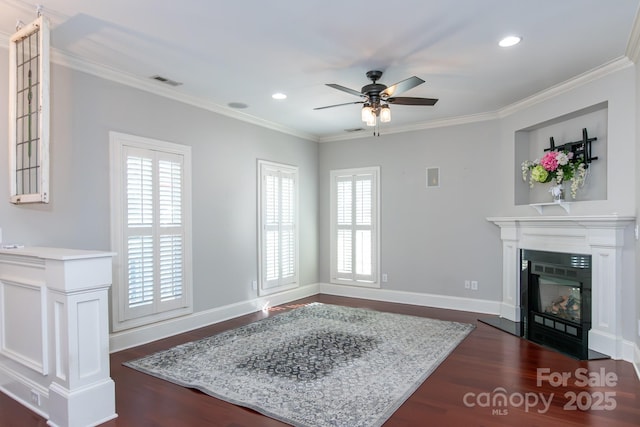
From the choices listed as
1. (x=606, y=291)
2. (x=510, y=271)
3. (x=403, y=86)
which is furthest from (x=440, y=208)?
(x=403, y=86)

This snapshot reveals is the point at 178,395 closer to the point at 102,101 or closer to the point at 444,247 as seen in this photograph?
the point at 102,101

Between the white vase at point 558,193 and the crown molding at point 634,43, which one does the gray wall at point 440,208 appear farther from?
the crown molding at point 634,43

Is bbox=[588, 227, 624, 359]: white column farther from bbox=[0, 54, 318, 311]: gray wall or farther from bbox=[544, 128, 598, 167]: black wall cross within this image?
bbox=[0, 54, 318, 311]: gray wall

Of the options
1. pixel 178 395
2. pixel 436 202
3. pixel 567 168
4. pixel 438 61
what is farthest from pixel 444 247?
pixel 178 395

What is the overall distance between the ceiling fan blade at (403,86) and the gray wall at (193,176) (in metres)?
2.43

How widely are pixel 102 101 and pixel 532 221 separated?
4.84 meters

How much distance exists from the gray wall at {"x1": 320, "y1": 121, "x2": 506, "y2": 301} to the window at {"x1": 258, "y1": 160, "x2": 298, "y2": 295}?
1.27 m

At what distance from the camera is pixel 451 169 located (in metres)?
5.79

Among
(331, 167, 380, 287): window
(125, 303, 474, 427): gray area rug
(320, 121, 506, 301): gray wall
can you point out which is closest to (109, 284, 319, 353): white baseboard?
(125, 303, 474, 427): gray area rug

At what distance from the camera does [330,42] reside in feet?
10.8

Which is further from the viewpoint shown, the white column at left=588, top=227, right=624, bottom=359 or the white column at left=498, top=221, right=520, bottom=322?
the white column at left=498, top=221, right=520, bottom=322

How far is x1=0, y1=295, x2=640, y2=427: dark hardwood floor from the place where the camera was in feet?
8.51

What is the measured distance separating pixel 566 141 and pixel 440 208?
6.06 feet

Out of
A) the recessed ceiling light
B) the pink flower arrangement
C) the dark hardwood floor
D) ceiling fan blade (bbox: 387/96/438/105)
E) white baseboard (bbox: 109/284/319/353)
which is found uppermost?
the recessed ceiling light
